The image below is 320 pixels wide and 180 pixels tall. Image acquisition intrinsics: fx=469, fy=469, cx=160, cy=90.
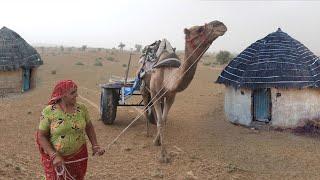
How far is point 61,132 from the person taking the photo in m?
5.52

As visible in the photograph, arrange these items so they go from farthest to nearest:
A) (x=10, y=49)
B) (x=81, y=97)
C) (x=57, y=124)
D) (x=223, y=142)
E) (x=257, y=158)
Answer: (x=10, y=49)
(x=81, y=97)
(x=223, y=142)
(x=257, y=158)
(x=57, y=124)

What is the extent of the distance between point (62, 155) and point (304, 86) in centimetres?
957

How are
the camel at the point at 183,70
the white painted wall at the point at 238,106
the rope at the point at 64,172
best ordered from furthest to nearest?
1. the white painted wall at the point at 238,106
2. the camel at the point at 183,70
3. the rope at the point at 64,172

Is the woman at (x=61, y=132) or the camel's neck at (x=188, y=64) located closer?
the woman at (x=61, y=132)

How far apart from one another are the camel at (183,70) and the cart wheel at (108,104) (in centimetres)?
219

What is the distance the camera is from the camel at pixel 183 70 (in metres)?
8.95

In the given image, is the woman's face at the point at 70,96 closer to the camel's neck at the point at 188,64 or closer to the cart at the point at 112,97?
the camel's neck at the point at 188,64

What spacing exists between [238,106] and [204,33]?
599cm

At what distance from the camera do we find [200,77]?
98.7 ft

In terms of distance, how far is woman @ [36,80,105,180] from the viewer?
217 inches

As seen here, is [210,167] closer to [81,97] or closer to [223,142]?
[223,142]

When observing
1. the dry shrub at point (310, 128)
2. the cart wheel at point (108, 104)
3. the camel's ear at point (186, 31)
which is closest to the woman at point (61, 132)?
the camel's ear at point (186, 31)

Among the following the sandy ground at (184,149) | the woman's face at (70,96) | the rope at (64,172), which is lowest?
the sandy ground at (184,149)

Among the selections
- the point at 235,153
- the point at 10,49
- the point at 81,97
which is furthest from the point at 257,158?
the point at 10,49
